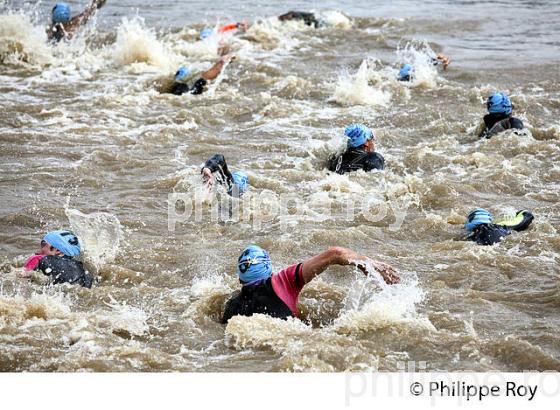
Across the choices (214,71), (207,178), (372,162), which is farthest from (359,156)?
(214,71)

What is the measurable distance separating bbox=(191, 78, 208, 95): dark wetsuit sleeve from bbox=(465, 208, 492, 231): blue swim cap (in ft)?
23.1

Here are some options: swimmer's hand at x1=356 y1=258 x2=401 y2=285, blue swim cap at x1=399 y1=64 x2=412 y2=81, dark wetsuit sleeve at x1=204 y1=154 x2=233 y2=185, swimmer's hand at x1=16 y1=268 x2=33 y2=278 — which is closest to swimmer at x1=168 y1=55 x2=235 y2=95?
blue swim cap at x1=399 y1=64 x2=412 y2=81

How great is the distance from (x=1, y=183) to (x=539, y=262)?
6.30m

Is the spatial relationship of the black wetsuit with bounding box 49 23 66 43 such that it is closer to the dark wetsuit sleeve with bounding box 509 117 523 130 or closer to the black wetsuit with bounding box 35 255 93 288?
the dark wetsuit sleeve with bounding box 509 117 523 130

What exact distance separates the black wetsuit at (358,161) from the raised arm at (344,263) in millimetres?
4257

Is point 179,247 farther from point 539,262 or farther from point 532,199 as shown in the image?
point 532,199

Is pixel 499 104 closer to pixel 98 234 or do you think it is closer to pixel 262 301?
pixel 98 234

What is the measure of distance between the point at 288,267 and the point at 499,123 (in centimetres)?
633

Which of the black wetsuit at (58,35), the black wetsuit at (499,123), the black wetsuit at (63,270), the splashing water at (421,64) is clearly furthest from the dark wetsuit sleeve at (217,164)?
the black wetsuit at (58,35)

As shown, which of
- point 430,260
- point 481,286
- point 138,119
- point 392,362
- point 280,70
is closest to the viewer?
point 392,362

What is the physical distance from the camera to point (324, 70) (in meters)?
16.5

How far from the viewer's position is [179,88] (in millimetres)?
14781
